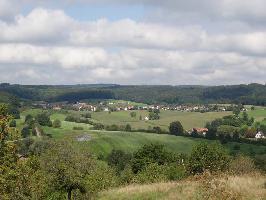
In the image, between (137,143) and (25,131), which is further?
(25,131)

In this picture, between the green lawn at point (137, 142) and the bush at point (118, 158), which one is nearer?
the bush at point (118, 158)

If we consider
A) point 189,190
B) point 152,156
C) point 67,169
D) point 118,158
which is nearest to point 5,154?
point 67,169

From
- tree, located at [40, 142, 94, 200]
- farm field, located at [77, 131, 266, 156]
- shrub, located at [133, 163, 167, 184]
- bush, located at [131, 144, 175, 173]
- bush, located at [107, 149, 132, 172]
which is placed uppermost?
tree, located at [40, 142, 94, 200]

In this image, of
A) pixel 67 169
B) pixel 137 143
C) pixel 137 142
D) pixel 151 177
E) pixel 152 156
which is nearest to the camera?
pixel 67 169

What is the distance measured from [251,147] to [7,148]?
13334 centimetres

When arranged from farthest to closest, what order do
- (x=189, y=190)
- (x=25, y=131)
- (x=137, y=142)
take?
(x=25, y=131) < (x=137, y=142) < (x=189, y=190)

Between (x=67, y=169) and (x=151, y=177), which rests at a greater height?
(x=67, y=169)

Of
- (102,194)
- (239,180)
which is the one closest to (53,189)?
(102,194)

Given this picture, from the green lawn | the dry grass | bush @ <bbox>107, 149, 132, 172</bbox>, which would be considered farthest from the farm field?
the dry grass

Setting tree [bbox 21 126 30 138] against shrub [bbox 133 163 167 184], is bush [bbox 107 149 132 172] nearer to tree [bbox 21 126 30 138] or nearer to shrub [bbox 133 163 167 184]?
tree [bbox 21 126 30 138]

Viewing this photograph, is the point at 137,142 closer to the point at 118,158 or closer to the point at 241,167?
the point at 118,158

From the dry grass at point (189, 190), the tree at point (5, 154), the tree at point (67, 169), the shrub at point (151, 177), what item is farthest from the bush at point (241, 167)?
the tree at point (5, 154)

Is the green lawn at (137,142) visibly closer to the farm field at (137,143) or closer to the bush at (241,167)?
the farm field at (137,143)

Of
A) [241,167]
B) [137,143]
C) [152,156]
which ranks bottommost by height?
[137,143]
